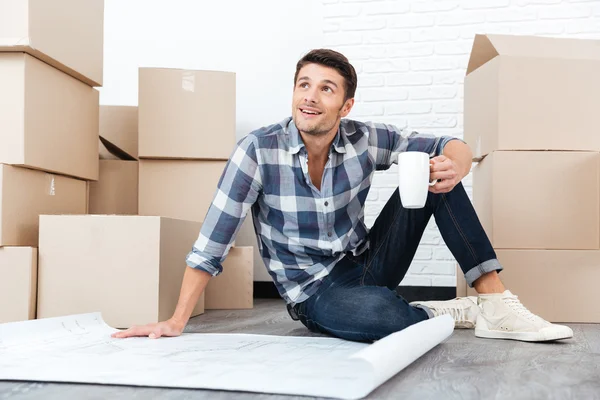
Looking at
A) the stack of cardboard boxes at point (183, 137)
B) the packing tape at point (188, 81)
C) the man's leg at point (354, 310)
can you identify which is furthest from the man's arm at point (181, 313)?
the packing tape at point (188, 81)

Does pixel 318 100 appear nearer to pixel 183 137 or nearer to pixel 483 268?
pixel 483 268

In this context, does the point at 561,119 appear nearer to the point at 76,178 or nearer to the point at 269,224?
the point at 269,224

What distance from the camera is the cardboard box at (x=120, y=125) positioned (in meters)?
2.38

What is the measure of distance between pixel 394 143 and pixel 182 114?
2.88ft

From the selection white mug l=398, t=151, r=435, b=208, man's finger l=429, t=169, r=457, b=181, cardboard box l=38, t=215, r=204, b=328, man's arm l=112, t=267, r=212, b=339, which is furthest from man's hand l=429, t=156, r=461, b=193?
cardboard box l=38, t=215, r=204, b=328

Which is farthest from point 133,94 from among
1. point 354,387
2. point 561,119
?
point 354,387

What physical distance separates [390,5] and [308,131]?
1338 millimetres

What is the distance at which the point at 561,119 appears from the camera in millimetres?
1828

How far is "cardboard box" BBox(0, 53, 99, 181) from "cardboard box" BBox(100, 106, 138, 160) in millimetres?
367

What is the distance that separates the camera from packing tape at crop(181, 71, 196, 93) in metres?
2.16

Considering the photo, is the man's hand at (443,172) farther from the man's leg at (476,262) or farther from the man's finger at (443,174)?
the man's leg at (476,262)

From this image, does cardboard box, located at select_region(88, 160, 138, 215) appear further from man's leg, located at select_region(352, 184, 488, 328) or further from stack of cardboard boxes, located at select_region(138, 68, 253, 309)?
man's leg, located at select_region(352, 184, 488, 328)

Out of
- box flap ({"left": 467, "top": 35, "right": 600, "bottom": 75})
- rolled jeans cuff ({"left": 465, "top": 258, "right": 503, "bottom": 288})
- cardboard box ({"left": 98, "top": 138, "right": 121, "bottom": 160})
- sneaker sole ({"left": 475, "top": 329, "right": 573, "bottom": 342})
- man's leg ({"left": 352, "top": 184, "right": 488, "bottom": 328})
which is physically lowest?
sneaker sole ({"left": 475, "top": 329, "right": 573, "bottom": 342})

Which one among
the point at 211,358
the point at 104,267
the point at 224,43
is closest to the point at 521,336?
the point at 211,358
